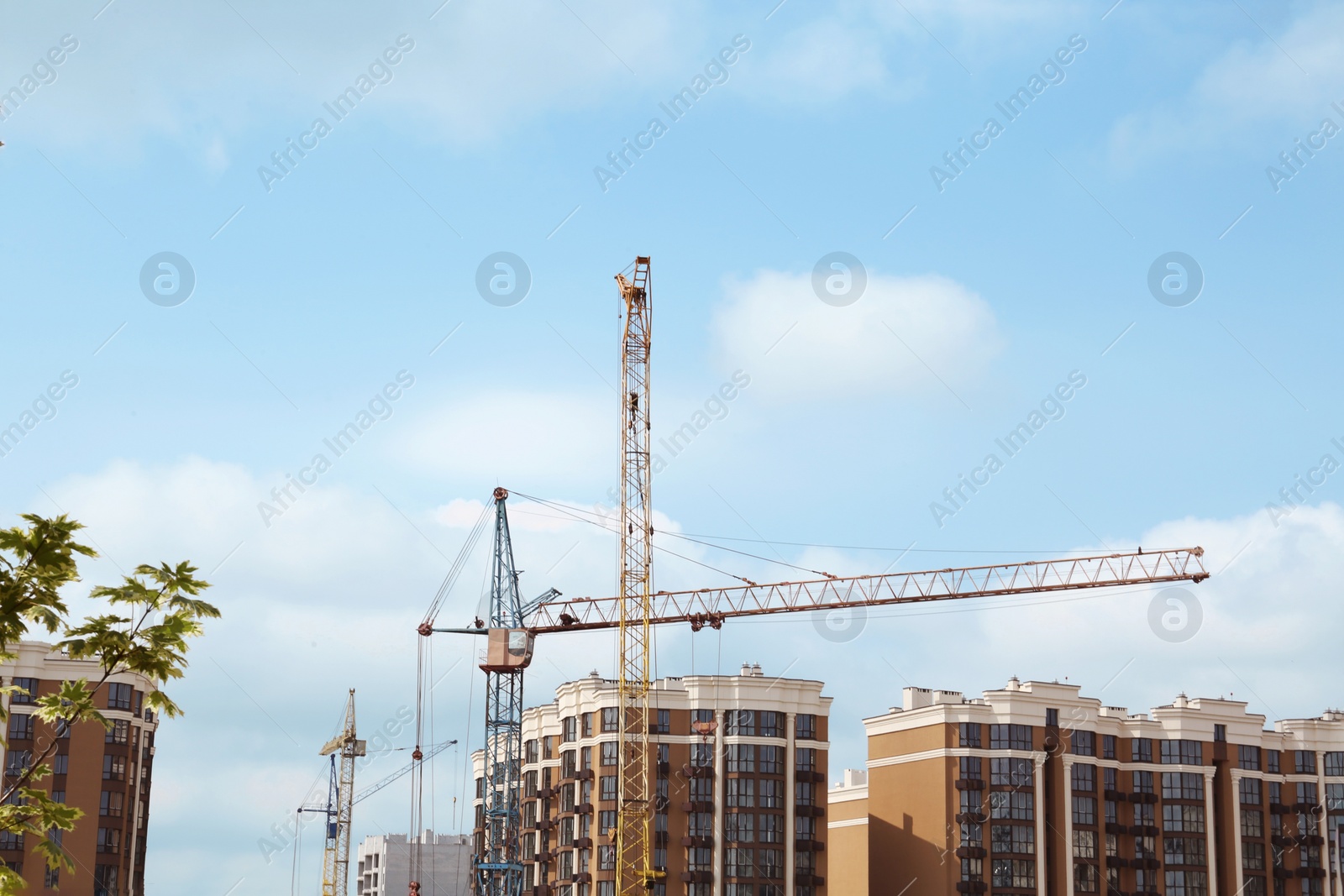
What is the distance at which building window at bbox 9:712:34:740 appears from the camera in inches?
4579

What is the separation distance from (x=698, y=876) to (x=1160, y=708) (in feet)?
136

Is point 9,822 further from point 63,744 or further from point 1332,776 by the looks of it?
point 1332,776

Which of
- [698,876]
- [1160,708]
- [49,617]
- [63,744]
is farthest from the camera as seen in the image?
[1160,708]

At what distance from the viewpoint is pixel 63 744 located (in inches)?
4619

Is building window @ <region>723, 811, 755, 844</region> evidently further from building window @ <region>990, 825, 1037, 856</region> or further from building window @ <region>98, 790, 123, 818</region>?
building window @ <region>98, 790, 123, 818</region>

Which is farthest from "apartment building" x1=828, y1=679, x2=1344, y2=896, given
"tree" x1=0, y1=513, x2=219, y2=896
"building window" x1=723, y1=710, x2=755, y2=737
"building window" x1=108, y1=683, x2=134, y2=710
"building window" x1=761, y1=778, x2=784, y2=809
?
"tree" x1=0, y1=513, x2=219, y2=896

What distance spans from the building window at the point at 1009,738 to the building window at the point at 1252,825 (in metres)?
21.3

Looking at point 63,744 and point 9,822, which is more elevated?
point 63,744

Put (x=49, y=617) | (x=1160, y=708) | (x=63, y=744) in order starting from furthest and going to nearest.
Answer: (x=1160, y=708)
(x=63, y=744)
(x=49, y=617)

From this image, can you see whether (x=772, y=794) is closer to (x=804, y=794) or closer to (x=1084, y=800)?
(x=804, y=794)

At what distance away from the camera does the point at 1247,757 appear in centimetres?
13475

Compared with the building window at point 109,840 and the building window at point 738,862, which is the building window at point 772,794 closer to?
the building window at point 738,862

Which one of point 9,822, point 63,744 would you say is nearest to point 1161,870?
point 63,744

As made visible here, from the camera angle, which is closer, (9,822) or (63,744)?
(9,822)
